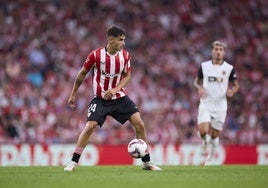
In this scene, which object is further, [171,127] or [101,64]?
[171,127]

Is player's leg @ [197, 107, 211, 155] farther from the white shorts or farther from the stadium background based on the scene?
the stadium background

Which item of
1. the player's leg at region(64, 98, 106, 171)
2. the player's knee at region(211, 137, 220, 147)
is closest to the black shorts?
the player's leg at region(64, 98, 106, 171)

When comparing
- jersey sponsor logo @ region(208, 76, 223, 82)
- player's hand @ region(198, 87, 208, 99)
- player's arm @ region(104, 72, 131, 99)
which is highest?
jersey sponsor logo @ region(208, 76, 223, 82)

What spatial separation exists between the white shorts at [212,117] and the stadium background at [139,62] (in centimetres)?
497

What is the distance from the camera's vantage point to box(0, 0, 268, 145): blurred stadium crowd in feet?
67.1

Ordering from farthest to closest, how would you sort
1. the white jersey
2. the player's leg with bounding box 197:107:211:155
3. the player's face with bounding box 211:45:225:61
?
the white jersey → the player's leg with bounding box 197:107:211:155 → the player's face with bounding box 211:45:225:61

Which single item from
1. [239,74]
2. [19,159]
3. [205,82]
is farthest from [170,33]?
[205,82]

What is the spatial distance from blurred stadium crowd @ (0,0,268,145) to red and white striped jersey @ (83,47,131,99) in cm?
815

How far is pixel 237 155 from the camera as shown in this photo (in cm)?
1944

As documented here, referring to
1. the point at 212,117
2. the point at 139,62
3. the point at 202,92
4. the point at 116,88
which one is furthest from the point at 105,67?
the point at 139,62

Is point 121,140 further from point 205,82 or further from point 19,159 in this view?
point 205,82

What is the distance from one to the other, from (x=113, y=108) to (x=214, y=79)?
147 inches

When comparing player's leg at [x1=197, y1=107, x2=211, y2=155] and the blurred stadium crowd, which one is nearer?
player's leg at [x1=197, y1=107, x2=211, y2=155]

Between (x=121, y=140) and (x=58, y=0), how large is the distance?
646 centimetres
